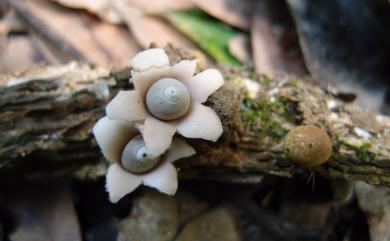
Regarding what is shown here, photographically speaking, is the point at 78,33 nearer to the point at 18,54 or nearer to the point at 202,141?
the point at 18,54

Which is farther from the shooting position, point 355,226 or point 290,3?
point 290,3

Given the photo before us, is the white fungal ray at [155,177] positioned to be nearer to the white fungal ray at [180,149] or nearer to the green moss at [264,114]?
the white fungal ray at [180,149]

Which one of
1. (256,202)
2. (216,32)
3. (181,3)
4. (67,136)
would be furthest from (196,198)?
(181,3)

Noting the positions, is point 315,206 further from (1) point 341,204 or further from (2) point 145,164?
(2) point 145,164

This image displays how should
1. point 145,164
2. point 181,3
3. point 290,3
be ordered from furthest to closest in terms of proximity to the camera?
point 181,3
point 290,3
point 145,164

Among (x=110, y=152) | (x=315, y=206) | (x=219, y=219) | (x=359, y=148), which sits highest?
(x=359, y=148)

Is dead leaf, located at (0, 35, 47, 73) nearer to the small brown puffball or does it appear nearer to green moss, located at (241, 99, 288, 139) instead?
green moss, located at (241, 99, 288, 139)
